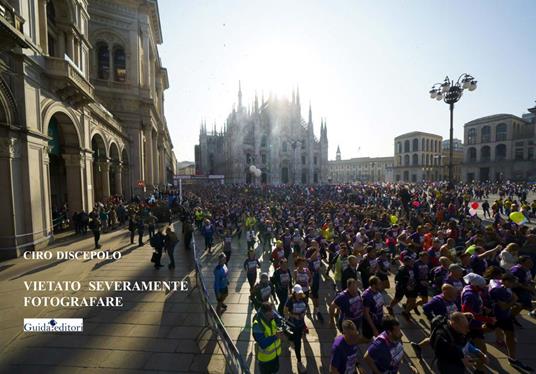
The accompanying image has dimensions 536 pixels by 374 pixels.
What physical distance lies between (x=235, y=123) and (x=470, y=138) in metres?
56.7

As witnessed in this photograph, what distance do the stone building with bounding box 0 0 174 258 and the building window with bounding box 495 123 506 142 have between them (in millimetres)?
69688

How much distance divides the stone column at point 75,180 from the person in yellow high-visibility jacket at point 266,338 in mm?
14437

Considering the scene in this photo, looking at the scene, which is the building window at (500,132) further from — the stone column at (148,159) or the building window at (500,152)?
the stone column at (148,159)

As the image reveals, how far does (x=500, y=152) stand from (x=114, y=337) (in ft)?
253

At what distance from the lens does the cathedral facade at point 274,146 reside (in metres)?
69.3

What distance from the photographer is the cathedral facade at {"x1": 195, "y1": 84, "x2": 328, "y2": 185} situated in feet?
227

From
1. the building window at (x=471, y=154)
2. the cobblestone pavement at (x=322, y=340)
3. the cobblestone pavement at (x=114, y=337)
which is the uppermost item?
the building window at (x=471, y=154)

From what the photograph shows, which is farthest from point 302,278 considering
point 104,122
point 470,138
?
point 470,138

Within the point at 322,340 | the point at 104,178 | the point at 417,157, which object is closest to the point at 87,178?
the point at 104,178

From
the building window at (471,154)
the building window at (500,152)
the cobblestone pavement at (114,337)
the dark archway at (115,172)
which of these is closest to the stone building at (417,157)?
the building window at (471,154)

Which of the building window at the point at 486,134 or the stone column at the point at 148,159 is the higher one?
the building window at the point at 486,134

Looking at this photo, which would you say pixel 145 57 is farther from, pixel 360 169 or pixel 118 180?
pixel 360 169

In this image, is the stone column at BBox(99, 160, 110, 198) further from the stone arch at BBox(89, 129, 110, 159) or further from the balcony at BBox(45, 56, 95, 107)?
the balcony at BBox(45, 56, 95, 107)

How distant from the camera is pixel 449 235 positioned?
32.6 feet
